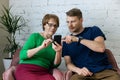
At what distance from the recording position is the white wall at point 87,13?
3.01 metres

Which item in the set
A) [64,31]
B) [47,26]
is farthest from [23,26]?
[47,26]

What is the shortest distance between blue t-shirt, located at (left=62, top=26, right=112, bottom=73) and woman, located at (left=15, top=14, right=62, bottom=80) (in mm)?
166

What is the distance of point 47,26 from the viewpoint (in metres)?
2.58

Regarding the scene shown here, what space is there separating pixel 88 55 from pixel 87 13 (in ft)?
2.74

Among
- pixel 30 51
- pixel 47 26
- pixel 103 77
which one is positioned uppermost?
pixel 47 26

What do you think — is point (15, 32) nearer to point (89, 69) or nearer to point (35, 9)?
point (35, 9)

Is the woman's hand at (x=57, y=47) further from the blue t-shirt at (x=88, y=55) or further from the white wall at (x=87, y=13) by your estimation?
the white wall at (x=87, y=13)

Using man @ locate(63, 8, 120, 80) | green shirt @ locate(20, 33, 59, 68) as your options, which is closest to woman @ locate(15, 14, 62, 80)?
green shirt @ locate(20, 33, 59, 68)

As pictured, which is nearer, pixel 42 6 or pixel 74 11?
pixel 74 11

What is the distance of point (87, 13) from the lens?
3168 mm

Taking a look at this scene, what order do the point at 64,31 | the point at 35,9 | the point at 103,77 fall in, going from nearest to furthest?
the point at 103,77 → the point at 64,31 → the point at 35,9

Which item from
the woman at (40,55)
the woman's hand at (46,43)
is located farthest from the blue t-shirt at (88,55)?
the woman's hand at (46,43)

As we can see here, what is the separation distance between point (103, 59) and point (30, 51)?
77cm

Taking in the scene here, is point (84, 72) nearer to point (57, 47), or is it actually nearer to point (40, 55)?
point (57, 47)
